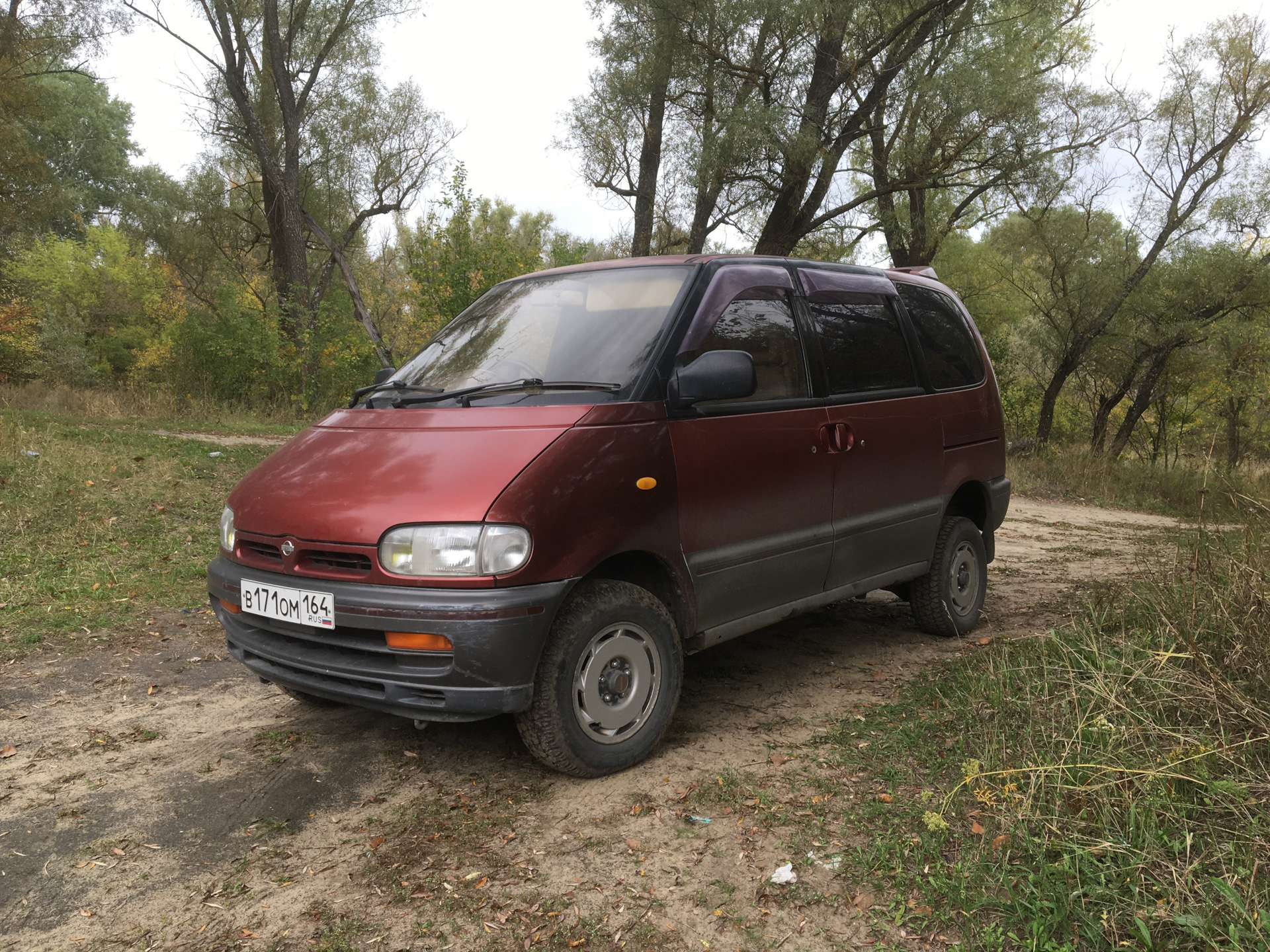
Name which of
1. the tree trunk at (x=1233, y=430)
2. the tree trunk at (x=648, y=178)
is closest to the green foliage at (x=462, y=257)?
the tree trunk at (x=648, y=178)

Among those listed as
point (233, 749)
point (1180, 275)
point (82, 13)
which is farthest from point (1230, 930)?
point (82, 13)

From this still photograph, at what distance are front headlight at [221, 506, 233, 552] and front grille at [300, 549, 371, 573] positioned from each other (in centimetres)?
57

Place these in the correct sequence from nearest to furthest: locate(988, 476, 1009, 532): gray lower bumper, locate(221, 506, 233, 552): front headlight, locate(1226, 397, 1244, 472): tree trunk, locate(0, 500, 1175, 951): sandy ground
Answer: locate(0, 500, 1175, 951): sandy ground, locate(221, 506, 233, 552): front headlight, locate(988, 476, 1009, 532): gray lower bumper, locate(1226, 397, 1244, 472): tree trunk

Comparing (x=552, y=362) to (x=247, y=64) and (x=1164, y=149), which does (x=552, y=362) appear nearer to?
(x=1164, y=149)

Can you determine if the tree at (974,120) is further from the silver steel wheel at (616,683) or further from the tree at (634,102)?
the silver steel wheel at (616,683)

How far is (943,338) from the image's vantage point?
534 centimetres

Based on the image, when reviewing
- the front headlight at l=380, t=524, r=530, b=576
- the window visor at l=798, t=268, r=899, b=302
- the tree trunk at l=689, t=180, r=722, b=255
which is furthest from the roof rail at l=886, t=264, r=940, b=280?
the tree trunk at l=689, t=180, r=722, b=255

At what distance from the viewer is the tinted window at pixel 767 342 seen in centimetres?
391

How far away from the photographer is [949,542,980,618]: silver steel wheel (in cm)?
533

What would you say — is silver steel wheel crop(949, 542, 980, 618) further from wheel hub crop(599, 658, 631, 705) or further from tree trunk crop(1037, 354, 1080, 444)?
tree trunk crop(1037, 354, 1080, 444)

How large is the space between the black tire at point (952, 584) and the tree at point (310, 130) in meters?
17.2

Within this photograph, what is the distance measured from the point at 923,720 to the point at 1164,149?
2275 centimetres

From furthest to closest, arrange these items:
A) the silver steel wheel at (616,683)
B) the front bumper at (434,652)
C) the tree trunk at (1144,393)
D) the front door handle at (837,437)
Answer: the tree trunk at (1144,393), the front door handle at (837,437), the silver steel wheel at (616,683), the front bumper at (434,652)

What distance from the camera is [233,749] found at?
12.2 feet
